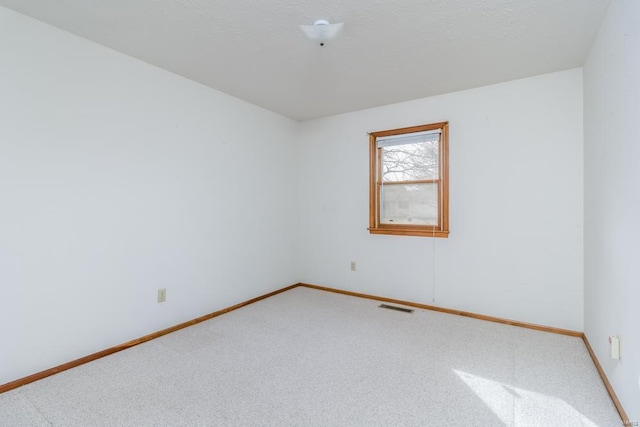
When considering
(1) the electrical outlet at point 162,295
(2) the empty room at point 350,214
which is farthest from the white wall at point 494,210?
(1) the electrical outlet at point 162,295

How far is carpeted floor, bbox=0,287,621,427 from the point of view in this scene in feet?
5.44

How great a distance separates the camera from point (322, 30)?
2.09 m

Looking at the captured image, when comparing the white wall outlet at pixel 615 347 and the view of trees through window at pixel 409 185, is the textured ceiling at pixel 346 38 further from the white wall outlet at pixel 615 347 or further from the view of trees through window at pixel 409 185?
the white wall outlet at pixel 615 347

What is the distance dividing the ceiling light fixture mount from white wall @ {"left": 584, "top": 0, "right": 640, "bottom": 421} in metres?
1.51

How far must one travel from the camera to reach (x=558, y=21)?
78.5 inches

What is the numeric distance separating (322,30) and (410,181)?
6.35ft

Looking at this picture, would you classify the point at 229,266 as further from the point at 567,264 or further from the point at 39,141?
the point at 567,264

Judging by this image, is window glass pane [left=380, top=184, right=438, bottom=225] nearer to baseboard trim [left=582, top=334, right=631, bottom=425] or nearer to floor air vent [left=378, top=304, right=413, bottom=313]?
floor air vent [left=378, top=304, right=413, bottom=313]

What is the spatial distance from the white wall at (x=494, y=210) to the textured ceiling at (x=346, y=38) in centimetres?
31

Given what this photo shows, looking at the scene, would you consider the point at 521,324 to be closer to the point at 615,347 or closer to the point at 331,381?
the point at 615,347

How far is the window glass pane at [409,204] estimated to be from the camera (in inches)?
133

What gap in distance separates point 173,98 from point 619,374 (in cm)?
365

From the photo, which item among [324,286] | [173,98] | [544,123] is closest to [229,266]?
[324,286]

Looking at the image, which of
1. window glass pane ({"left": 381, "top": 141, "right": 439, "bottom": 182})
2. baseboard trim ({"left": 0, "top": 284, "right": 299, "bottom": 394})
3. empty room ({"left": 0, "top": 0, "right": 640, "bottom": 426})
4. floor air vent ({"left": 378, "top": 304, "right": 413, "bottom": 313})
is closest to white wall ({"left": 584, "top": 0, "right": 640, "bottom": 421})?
empty room ({"left": 0, "top": 0, "right": 640, "bottom": 426})
